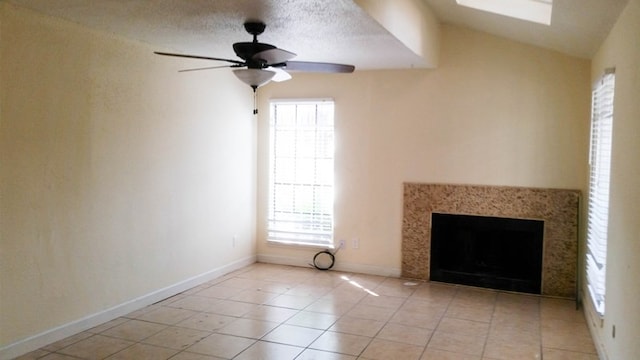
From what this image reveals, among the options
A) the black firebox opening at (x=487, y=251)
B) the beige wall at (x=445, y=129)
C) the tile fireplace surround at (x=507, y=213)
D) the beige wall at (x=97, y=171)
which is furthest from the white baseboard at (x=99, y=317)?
the black firebox opening at (x=487, y=251)

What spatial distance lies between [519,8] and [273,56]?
2.18m

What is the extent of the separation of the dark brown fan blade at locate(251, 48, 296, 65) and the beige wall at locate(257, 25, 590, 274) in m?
2.48

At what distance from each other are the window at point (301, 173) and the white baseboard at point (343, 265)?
221 mm

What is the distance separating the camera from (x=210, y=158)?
17.7 feet

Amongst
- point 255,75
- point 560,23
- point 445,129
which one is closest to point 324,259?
point 445,129

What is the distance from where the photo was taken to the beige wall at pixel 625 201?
250 cm

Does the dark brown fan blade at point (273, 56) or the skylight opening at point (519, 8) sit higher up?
the skylight opening at point (519, 8)

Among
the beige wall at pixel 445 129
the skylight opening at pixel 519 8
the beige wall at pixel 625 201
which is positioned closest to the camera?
the beige wall at pixel 625 201

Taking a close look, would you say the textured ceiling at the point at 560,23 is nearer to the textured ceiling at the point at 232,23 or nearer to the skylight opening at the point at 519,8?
the skylight opening at the point at 519,8

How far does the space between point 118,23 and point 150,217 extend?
5.69 feet

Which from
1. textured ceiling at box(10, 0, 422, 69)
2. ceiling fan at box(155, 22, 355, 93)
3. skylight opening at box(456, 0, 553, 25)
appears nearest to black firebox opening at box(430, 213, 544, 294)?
textured ceiling at box(10, 0, 422, 69)

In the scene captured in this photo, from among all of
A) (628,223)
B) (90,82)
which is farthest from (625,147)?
(90,82)

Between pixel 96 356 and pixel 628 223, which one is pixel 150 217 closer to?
pixel 96 356

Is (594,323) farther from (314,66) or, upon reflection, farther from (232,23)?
(232,23)
